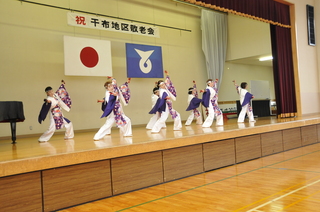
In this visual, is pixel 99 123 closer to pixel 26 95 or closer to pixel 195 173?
pixel 26 95

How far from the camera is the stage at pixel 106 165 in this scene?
2908 mm

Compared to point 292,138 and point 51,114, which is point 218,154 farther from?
point 51,114

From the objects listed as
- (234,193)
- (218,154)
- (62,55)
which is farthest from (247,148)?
(62,55)

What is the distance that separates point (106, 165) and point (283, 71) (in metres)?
6.73

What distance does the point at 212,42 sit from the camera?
443 inches

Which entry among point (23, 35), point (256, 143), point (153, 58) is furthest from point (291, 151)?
point (23, 35)

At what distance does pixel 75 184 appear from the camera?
3217 mm

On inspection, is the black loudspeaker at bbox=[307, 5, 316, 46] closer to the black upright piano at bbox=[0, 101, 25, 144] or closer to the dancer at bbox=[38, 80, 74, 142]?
the dancer at bbox=[38, 80, 74, 142]

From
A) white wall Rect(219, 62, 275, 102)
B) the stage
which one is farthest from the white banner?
the stage

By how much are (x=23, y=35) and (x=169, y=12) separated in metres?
4.87

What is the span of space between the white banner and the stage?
4.32 m

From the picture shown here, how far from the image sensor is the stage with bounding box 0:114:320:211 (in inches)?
114

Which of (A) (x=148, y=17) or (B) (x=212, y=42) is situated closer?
(A) (x=148, y=17)

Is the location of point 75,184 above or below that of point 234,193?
above
